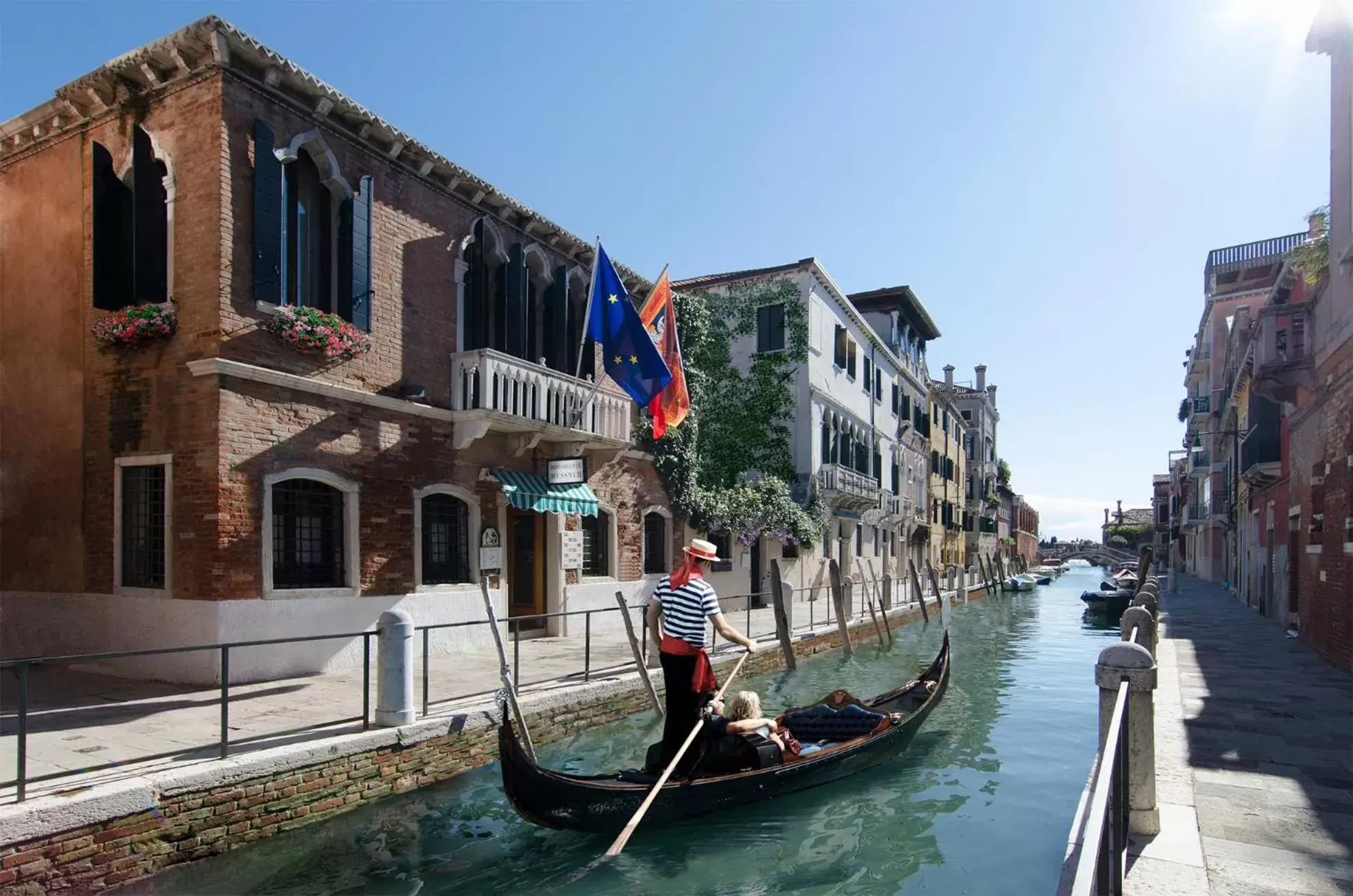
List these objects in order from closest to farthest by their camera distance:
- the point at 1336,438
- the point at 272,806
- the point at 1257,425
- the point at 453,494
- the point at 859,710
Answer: the point at 272,806
the point at 859,710
the point at 1336,438
the point at 453,494
the point at 1257,425

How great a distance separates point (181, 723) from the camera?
21.8ft

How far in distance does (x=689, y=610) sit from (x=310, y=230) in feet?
21.5

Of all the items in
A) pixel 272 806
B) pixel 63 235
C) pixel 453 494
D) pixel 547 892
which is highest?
pixel 63 235

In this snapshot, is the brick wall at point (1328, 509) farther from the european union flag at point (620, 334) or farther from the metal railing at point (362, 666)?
the european union flag at point (620, 334)

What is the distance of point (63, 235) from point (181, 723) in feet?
20.5

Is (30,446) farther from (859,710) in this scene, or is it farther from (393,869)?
(859,710)

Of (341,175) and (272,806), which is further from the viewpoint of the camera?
(341,175)

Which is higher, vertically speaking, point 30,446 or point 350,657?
point 30,446

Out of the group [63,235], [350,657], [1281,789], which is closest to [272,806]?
[350,657]

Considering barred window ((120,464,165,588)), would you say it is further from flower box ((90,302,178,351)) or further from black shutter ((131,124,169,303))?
black shutter ((131,124,169,303))

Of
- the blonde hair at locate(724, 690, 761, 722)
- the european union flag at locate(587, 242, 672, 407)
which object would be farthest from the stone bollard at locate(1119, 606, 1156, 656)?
the european union flag at locate(587, 242, 672, 407)

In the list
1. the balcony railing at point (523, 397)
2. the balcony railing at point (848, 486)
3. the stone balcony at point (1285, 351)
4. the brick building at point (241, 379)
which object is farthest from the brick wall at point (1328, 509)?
the balcony railing at point (848, 486)

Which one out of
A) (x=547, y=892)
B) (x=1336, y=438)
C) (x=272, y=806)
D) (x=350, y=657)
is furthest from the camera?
(x=1336, y=438)

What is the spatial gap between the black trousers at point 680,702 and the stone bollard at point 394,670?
209cm
